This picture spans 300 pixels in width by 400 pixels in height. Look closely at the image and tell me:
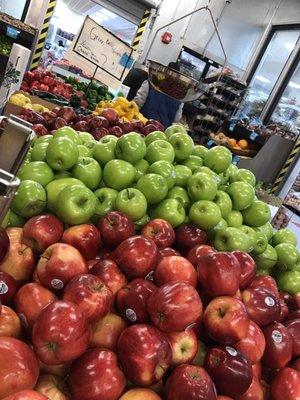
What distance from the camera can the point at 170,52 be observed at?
32.3 ft

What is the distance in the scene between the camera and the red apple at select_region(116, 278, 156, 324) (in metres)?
1.00

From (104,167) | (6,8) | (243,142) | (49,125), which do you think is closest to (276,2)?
(243,142)

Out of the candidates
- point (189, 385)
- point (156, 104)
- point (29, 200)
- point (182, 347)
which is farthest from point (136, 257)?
point (156, 104)

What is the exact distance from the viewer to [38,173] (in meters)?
1.55

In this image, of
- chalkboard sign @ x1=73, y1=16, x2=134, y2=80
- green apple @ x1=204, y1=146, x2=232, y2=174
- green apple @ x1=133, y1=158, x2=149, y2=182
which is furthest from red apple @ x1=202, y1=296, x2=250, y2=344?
chalkboard sign @ x1=73, y1=16, x2=134, y2=80

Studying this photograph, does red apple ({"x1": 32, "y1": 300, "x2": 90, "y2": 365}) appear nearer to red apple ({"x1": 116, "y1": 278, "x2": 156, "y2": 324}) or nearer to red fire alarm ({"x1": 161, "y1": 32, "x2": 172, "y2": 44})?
red apple ({"x1": 116, "y1": 278, "x2": 156, "y2": 324})

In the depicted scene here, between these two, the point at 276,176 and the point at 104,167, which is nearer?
the point at 104,167

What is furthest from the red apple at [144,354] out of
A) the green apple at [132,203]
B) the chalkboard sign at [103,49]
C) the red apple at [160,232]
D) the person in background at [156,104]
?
the person in background at [156,104]

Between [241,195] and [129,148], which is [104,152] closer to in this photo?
[129,148]

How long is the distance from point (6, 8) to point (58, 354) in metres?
8.58

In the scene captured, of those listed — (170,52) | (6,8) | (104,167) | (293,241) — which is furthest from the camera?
(170,52)

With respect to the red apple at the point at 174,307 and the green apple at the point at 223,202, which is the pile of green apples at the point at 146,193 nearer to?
the green apple at the point at 223,202

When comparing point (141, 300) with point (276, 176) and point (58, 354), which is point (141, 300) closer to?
point (58, 354)

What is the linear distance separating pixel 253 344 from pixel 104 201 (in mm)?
791
